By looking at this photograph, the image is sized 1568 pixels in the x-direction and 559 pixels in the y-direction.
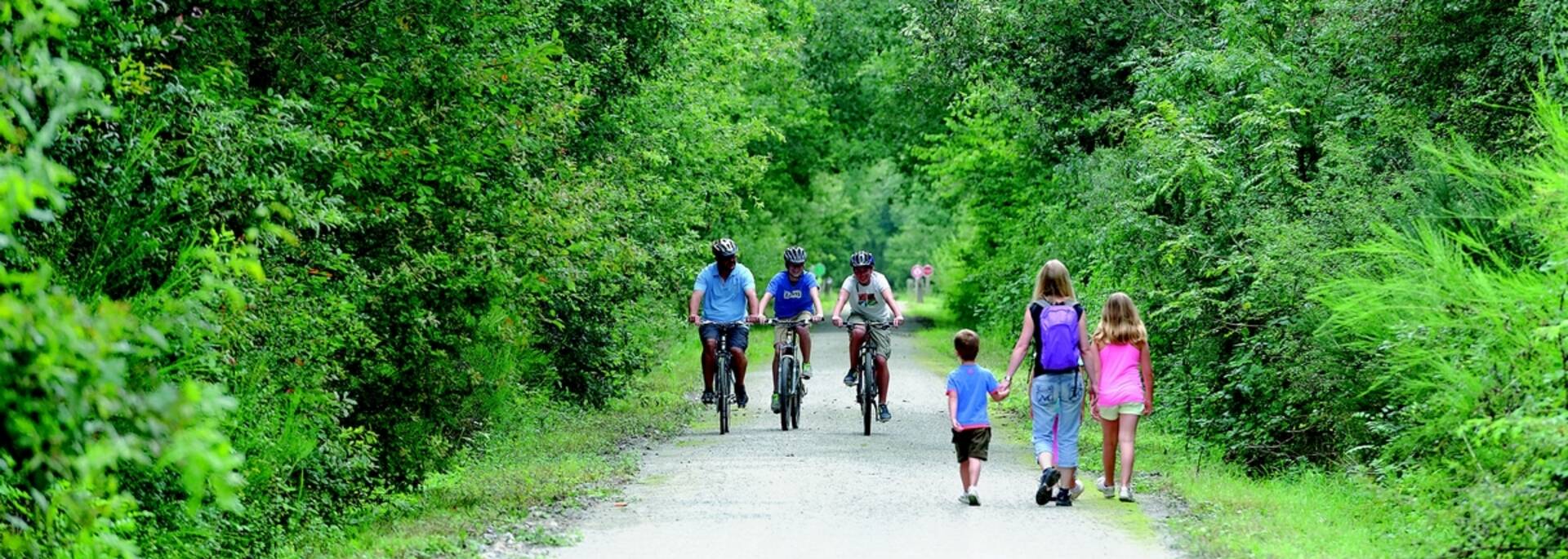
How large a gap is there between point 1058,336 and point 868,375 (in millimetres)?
5884

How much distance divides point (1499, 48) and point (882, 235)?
10934 cm

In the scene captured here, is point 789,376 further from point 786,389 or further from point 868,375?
point 868,375

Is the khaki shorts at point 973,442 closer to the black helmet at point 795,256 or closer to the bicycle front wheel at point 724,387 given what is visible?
the bicycle front wheel at point 724,387

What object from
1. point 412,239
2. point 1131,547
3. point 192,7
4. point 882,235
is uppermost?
point 882,235

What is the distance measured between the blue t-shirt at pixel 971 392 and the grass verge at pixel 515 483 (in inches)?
102

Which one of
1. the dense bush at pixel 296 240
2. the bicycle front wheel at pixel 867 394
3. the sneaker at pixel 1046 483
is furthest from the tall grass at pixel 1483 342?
the bicycle front wheel at pixel 867 394

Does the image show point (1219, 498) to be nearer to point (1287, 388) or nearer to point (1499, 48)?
point (1287, 388)

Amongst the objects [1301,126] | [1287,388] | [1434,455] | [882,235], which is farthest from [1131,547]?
[882,235]

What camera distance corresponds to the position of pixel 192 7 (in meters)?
10.2

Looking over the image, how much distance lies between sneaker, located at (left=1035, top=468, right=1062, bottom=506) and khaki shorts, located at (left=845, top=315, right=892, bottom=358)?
20.8 feet

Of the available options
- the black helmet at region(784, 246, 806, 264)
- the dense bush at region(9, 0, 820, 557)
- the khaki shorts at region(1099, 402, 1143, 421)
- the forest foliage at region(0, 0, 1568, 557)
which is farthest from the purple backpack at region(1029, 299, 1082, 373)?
the black helmet at region(784, 246, 806, 264)

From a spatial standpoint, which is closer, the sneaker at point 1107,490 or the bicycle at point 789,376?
the sneaker at point 1107,490

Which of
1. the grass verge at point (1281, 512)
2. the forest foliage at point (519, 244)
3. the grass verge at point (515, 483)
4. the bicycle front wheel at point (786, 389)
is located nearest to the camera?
the forest foliage at point (519, 244)

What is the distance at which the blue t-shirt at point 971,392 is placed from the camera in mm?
12086
